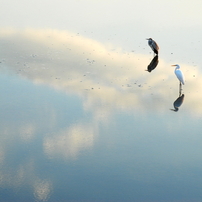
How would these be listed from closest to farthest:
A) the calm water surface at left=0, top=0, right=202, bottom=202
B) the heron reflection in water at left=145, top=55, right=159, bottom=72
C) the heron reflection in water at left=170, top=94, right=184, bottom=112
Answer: the calm water surface at left=0, top=0, right=202, bottom=202, the heron reflection in water at left=170, top=94, right=184, bottom=112, the heron reflection in water at left=145, top=55, right=159, bottom=72

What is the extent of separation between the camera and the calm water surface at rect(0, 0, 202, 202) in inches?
267

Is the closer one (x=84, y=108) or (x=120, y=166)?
(x=120, y=166)

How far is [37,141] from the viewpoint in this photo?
8.37m

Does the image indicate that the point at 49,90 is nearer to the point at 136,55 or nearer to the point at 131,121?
the point at 131,121

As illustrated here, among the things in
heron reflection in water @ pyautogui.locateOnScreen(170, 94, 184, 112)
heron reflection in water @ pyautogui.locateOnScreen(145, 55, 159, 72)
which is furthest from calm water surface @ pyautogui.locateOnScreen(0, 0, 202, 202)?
heron reflection in water @ pyautogui.locateOnScreen(145, 55, 159, 72)

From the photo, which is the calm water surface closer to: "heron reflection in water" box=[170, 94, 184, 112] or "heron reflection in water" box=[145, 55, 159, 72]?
"heron reflection in water" box=[170, 94, 184, 112]

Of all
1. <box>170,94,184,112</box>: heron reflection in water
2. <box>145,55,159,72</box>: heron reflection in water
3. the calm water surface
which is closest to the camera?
the calm water surface

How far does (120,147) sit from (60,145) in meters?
1.30

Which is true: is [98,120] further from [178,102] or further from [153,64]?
[153,64]

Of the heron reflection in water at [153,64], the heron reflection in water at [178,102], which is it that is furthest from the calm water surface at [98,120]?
the heron reflection in water at [153,64]

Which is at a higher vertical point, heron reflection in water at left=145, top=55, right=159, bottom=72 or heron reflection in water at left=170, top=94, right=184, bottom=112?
heron reflection in water at left=145, top=55, right=159, bottom=72

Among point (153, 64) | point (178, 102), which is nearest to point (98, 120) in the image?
point (178, 102)

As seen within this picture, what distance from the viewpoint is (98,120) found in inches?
379

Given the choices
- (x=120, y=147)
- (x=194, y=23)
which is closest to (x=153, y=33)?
(x=194, y=23)
